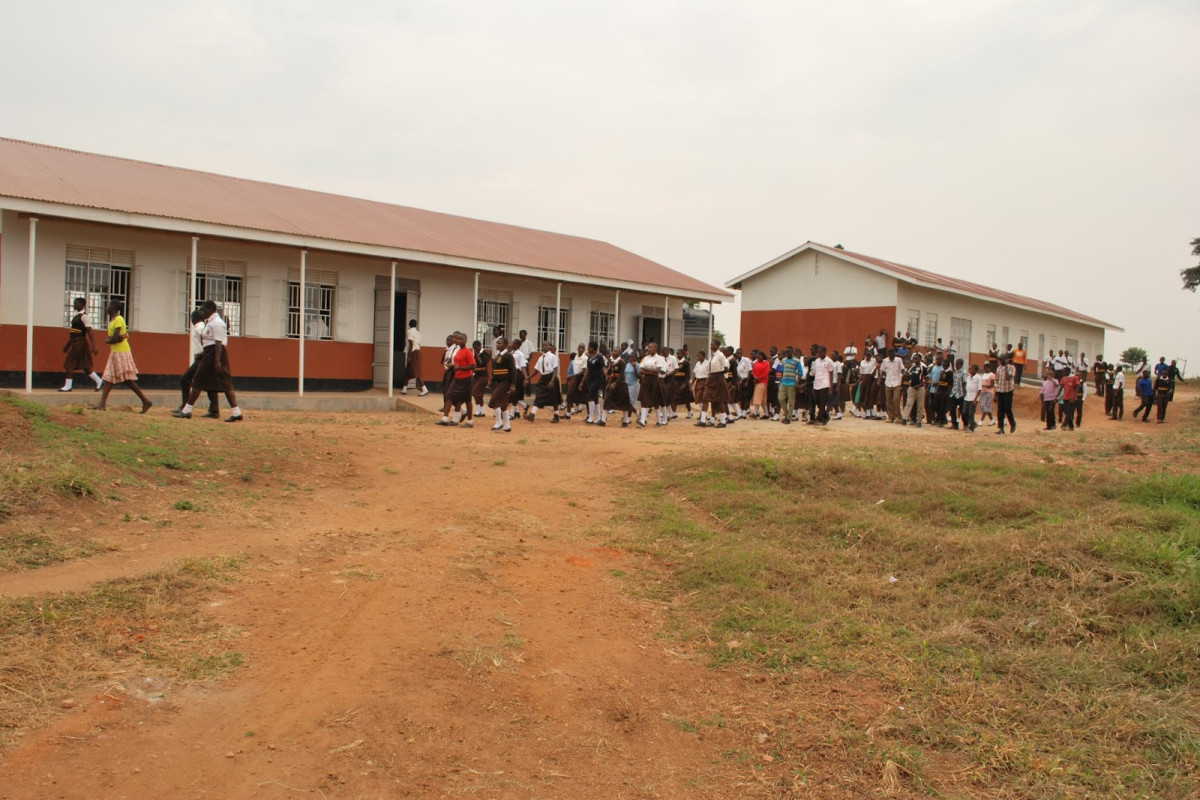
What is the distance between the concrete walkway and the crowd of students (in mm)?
1186

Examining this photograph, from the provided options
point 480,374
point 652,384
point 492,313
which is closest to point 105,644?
point 480,374

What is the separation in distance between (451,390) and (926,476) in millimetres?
8208

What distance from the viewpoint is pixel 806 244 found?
2878cm

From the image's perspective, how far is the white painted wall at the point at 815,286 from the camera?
27.4m

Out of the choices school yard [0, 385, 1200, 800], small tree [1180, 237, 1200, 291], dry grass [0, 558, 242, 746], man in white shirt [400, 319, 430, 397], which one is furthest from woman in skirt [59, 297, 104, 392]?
small tree [1180, 237, 1200, 291]

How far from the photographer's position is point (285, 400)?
17.2 metres

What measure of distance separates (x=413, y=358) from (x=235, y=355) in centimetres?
→ 357

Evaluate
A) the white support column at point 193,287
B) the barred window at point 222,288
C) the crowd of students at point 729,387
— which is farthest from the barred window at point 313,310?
the crowd of students at point 729,387

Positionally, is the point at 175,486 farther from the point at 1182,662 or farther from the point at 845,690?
the point at 1182,662

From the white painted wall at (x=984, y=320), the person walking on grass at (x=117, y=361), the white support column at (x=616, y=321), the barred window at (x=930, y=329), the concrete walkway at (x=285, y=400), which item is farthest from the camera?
the barred window at (x=930, y=329)

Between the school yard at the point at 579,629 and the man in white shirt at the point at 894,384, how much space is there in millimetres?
10351

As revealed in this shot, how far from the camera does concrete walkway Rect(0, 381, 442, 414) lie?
47.7ft

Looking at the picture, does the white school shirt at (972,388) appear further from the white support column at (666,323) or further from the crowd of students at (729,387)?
the white support column at (666,323)

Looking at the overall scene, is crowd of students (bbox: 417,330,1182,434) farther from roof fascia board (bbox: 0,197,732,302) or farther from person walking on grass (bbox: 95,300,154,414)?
person walking on grass (bbox: 95,300,154,414)
